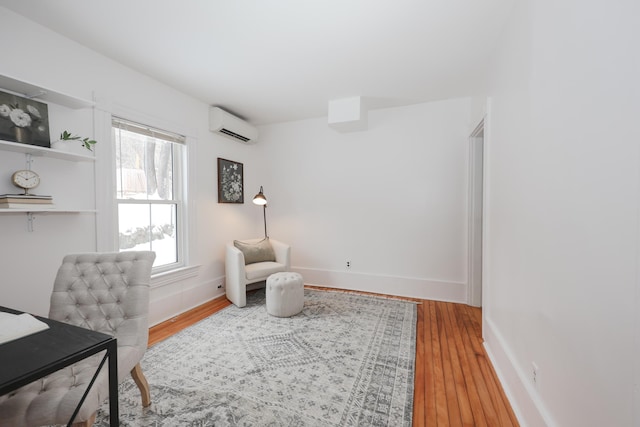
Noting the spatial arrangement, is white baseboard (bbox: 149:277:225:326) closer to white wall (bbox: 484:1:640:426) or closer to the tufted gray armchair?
the tufted gray armchair

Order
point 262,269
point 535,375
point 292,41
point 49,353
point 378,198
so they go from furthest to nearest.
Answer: point 378,198 → point 262,269 → point 292,41 → point 535,375 → point 49,353

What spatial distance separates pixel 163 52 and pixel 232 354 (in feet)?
8.76

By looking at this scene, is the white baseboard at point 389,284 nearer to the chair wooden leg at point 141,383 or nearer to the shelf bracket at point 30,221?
the chair wooden leg at point 141,383

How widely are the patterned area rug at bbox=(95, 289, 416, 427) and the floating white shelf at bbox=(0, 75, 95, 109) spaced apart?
208cm

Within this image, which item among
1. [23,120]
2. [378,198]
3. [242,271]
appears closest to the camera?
[23,120]

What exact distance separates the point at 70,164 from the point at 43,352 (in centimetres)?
185

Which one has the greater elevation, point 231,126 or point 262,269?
point 231,126

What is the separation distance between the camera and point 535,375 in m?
1.43

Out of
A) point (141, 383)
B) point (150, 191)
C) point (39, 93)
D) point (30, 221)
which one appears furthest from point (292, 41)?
point (141, 383)

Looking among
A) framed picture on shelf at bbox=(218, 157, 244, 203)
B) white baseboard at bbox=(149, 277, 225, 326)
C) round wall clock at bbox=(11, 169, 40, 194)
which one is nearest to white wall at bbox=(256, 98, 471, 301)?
framed picture on shelf at bbox=(218, 157, 244, 203)

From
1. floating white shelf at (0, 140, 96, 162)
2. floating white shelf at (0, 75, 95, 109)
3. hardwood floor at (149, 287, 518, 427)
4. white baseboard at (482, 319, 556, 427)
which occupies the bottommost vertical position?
hardwood floor at (149, 287, 518, 427)

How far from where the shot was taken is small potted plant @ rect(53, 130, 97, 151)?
1.97 metres

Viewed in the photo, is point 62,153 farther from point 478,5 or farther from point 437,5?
point 478,5

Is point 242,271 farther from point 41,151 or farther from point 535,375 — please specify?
point 535,375
